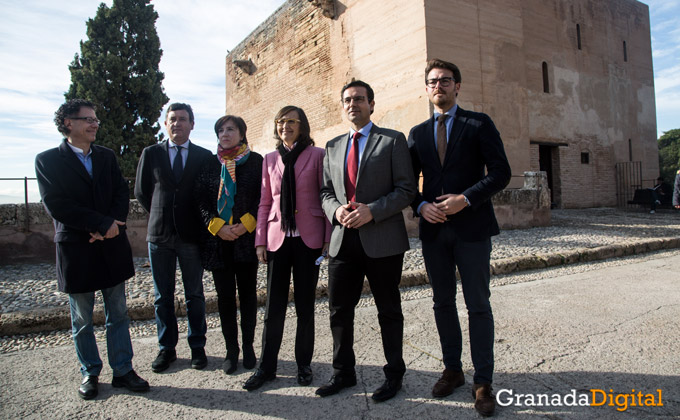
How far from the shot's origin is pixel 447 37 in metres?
10.5

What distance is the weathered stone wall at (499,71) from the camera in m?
10.9

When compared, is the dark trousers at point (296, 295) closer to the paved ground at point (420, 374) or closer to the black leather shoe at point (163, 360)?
the paved ground at point (420, 374)

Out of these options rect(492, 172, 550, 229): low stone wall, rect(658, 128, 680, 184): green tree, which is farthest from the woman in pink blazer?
rect(658, 128, 680, 184): green tree

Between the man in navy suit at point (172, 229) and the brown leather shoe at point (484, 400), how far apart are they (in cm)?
192

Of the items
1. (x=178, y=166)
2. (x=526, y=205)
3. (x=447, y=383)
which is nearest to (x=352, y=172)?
(x=447, y=383)

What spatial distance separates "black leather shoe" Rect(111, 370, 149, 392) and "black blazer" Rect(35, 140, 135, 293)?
0.62m

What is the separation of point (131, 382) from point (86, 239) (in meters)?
1.01

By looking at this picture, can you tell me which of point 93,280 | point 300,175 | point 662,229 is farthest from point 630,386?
point 662,229

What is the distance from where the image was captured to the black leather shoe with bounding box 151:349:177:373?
2934 millimetres

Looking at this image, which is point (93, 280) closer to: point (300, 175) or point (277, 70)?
point (300, 175)

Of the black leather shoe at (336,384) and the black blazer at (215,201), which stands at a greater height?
the black blazer at (215,201)

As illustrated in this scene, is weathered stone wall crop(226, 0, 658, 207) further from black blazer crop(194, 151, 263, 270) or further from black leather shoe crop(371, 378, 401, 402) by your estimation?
black leather shoe crop(371, 378, 401, 402)

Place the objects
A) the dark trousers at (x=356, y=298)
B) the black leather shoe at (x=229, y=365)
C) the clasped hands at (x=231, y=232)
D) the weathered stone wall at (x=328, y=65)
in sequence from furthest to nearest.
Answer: the weathered stone wall at (x=328, y=65), the clasped hands at (x=231, y=232), the black leather shoe at (x=229, y=365), the dark trousers at (x=356, y=298)

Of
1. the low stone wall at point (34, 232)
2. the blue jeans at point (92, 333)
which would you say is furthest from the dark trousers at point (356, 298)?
the low stone wall at point (34, 232)
